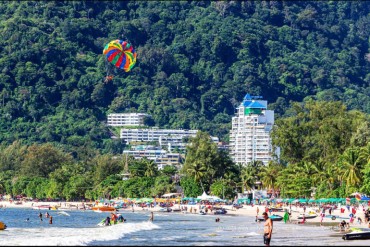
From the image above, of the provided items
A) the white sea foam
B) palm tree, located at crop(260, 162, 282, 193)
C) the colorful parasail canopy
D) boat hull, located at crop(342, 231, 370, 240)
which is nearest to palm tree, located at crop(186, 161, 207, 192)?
palm tree, located at crop(260, 162, 282, 193)

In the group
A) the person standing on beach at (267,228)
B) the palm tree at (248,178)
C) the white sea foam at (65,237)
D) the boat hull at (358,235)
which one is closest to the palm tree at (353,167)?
the white sea foam at (65,237)

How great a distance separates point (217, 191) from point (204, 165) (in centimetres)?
562

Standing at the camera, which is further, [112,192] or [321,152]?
[112,192]

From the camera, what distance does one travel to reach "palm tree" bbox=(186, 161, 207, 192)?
→ 136000 millimetres

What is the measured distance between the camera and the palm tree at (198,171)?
13600 centimetres

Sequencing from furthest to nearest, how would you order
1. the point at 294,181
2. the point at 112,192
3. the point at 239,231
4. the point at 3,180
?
the point at 3,180
the point at 112,192
the point at 294,181
the point at 239,231

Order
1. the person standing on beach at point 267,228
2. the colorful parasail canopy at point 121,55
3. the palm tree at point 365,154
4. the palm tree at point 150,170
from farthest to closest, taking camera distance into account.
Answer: the colorful parasail canopy at point 121,55 < the palm tree at point 150,170 < the palm tree at point 365,154 < the person standing on beach at point 267,228

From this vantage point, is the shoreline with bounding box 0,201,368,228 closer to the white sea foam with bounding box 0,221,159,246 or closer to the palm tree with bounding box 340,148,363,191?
the palm tree with bounding box 340,148,363,191

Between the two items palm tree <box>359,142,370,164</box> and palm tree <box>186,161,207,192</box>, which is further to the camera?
palm tree <box>186,161,207,192</box>

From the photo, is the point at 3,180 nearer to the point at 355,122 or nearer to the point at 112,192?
the point at 112,192

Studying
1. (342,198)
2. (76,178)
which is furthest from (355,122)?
(76,178)

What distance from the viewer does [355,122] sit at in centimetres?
12662

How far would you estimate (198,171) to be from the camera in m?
136

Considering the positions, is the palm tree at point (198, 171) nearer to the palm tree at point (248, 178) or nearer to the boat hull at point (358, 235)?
the palm tree at point (248, 178)
